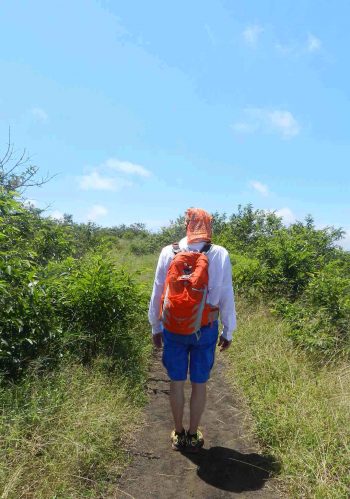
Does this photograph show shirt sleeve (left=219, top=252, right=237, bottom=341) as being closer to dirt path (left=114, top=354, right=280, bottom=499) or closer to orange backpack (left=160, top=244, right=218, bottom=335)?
orange backpack (left=160, top=244, right=218, bottom=335)

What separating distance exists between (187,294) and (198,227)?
55cm

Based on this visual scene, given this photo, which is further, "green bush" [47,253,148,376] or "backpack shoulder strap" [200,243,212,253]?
"green bush" [47,253,148,376]

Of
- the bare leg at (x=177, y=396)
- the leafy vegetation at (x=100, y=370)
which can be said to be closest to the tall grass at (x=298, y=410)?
the leafy vegetation at (x=100, y=370)

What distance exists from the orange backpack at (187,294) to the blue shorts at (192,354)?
0.37 ft

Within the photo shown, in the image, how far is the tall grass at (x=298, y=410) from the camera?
9.33 feet

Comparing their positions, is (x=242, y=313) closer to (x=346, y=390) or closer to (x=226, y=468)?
(x=346, y=390)

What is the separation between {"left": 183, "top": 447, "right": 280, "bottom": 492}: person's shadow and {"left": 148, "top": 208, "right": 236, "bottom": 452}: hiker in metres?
0.16

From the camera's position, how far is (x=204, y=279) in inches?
121

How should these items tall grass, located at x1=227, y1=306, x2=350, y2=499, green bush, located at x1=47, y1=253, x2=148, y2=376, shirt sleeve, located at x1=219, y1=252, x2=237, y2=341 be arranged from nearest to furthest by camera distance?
tall grass, located at x1=227, y1=306, x2=350, y2=499 → shirt sleeve, located at x1=219, y1=252, x2=237, y2=341 → green bush, located at x1=47, y1=253, x2=148, y2=376

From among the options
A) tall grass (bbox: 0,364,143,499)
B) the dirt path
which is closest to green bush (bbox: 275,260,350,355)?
the dirt path

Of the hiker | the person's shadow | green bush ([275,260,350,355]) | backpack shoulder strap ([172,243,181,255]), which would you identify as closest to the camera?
the person's shadow

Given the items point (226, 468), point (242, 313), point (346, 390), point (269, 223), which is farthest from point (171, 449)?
point (269, 223)

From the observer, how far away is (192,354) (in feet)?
10.8

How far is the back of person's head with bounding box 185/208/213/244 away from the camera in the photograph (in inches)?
128
